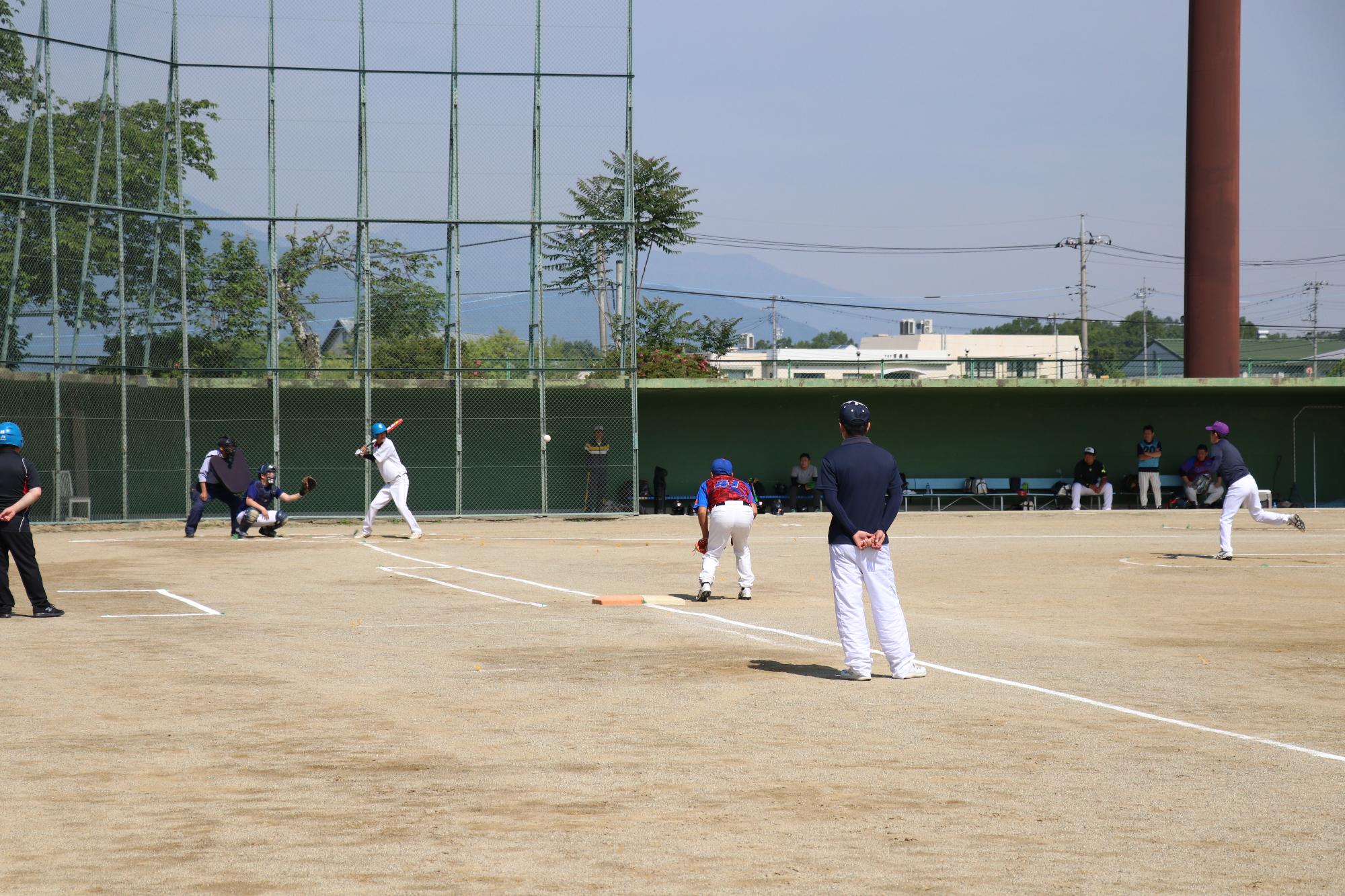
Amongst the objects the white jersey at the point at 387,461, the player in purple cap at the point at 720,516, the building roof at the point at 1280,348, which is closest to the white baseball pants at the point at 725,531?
the player in purple cap at the point at 720,516

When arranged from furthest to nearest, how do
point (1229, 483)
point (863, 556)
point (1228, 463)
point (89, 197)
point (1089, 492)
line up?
point (1089, 492)
point (89, 197)
point (1229, 483)
point (1228, 463)
point (863, 556)

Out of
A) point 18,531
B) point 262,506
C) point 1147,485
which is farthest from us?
point 1147,485

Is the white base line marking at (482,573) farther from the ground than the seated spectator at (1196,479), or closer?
closer

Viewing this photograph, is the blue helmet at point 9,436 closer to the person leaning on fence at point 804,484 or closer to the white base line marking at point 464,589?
the white base line marking at point 464,589

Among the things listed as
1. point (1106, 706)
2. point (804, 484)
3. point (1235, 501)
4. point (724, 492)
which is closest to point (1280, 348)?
point (804, 484)

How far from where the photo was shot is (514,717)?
819cm

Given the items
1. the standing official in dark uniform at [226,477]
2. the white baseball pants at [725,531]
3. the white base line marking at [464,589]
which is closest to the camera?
the white baseball pants at [725,531]

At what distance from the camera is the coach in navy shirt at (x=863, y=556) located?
9383 mm

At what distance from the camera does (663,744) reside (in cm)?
736

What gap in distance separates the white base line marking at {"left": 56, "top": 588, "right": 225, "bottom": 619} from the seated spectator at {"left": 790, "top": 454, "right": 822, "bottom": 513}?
19.2 m

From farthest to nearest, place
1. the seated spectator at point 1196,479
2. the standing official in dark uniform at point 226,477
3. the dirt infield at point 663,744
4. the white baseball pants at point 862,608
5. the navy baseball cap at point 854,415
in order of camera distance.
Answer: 1. the seated spectator at point 1196,479
2. the standing official in dark uniform at point 226,477
3. the navy baseball cap at point 854,415
4. the white baseball pants at point 862,608
5. the dirt infield at point 663,744

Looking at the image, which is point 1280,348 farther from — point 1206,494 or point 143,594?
point 143,594

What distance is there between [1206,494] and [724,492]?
23.4 m

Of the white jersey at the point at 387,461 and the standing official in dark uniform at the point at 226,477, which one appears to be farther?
the standing official in dark uniform at the point at 226,477
